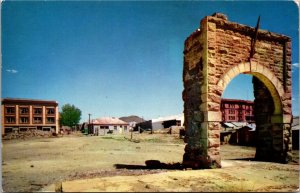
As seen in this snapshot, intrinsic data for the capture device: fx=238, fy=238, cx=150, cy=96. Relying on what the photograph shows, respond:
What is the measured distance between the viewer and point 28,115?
45656mm

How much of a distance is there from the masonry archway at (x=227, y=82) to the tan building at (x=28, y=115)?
4141cm

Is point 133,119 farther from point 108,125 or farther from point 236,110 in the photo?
point 236,110

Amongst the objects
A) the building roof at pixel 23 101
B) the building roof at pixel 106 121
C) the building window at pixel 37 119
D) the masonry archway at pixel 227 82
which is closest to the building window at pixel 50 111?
the building roof at pixel 23 101

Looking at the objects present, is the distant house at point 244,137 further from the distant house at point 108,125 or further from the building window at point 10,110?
the building window at point 10,110

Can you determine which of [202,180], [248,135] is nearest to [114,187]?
[202,180]

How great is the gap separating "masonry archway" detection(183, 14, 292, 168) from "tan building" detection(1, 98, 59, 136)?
4141cm

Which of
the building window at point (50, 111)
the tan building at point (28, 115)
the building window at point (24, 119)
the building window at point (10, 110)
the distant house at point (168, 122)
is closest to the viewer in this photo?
the building window at point (10, 110)

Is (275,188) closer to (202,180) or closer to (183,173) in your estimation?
(202,180)

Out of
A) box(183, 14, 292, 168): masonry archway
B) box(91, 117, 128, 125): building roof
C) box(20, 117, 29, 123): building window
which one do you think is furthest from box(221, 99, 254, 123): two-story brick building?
box(20, 117, 29, 123): building window

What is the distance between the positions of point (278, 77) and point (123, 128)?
5324 cm

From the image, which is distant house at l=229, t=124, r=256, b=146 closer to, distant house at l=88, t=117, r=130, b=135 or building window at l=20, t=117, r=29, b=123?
distant house at l=88, t=117, r=130, b=135

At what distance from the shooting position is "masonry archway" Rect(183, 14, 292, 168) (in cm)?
743

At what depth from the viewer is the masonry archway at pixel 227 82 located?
293 inches

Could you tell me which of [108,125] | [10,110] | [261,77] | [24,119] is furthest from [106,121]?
[261,77]
